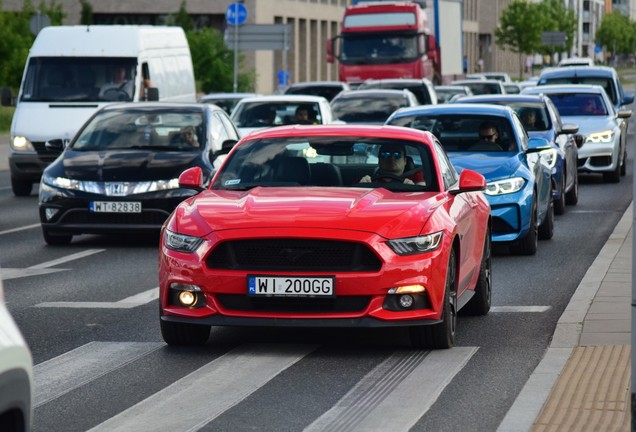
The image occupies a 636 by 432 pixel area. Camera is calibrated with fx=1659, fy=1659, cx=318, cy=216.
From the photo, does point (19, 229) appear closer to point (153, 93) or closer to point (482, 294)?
point (153, 93)

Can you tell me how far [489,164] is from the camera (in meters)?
15.8

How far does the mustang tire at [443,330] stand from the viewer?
9479 mm

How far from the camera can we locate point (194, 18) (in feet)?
240

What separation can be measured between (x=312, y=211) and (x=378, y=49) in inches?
1489

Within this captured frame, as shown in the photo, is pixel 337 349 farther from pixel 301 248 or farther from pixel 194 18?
pixel 194 18

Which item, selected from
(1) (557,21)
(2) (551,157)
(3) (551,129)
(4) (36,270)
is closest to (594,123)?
(3) (551,129)

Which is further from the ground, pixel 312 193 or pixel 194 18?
pixel 312 193

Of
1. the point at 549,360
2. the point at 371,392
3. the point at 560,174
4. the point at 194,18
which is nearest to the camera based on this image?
the point at 371,392

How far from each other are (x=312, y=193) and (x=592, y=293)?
9.67 feet

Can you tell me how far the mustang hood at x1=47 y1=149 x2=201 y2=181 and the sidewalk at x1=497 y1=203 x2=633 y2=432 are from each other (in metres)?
5.42

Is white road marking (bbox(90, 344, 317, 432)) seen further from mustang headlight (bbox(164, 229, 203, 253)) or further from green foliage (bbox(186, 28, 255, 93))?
green foliage (bbox(186, 28, 255, 93))

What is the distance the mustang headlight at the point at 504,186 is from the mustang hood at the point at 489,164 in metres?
0.05

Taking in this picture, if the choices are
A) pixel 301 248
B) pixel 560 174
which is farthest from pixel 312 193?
pixel 560 174

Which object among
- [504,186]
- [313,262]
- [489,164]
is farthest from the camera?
[489,164]
